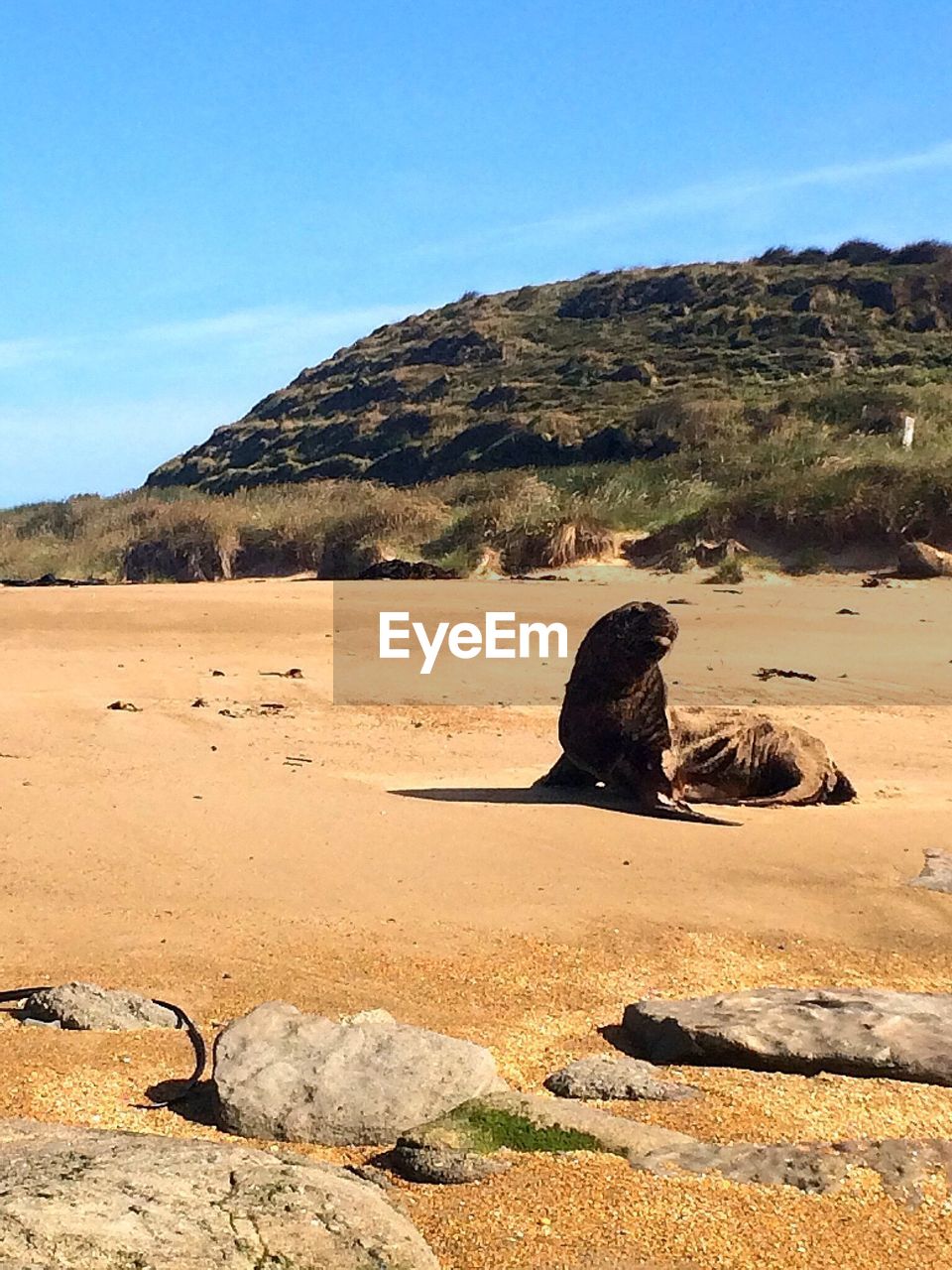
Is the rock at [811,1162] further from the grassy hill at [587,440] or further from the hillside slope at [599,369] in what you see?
the hillside slope at [599,369]

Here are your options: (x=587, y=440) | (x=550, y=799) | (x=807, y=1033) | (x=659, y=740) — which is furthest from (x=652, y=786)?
(x=587, y=440)

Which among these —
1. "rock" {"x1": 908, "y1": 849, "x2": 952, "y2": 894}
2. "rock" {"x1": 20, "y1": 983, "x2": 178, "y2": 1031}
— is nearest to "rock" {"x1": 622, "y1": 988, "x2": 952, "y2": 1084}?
"rock" {"x1": 20, "y1": 983, "x2": 178, "y2": 1031}

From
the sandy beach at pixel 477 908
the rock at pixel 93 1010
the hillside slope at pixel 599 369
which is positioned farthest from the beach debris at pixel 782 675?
the hillside slope at pixel 599 369

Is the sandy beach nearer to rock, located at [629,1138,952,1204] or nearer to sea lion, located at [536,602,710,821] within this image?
rock, located at [629,1138,952,1204]

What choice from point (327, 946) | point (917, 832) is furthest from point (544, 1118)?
point (917, 832)

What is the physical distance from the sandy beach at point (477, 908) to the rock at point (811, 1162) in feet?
0.27

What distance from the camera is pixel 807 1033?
4.35 m

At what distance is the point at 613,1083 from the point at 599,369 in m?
45.9

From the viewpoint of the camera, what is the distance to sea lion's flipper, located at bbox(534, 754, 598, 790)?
8906 millimetres

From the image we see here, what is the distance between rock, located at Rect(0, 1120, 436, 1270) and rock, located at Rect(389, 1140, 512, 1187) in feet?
1.51

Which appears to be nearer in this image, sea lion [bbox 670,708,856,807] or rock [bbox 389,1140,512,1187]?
rock [bbox 389,1140,512,1187]

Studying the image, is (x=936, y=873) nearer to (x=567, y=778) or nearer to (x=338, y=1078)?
(x=567, y=778)

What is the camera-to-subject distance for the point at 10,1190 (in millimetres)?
2385

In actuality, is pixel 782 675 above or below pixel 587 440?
below
